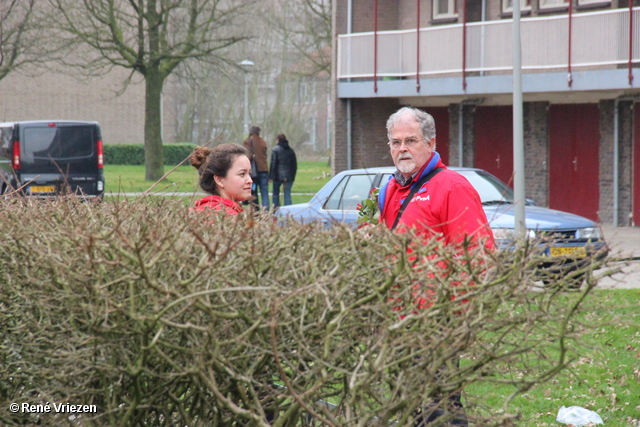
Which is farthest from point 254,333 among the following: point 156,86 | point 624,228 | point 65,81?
point 65,81

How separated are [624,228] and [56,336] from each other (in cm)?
1691

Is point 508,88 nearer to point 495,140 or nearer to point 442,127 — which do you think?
point 495,140

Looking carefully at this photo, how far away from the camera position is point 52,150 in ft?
68.5

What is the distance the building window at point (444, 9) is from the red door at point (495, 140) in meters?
2.68

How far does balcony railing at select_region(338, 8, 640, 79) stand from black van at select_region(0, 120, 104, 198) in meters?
6.57

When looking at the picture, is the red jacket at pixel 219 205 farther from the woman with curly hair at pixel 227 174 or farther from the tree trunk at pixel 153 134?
the tree trunk at pixel 153 134

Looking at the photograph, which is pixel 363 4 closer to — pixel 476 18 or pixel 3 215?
pixel 476 18

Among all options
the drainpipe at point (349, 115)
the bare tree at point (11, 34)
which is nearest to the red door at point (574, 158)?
the drainpipe at point (349, 115)

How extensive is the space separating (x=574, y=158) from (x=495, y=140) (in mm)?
2401

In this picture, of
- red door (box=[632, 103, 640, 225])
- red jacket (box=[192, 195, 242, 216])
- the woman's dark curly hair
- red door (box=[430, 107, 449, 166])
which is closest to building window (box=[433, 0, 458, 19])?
red door (box=[430, 107, 449, 166])

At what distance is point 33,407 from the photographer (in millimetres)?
3225

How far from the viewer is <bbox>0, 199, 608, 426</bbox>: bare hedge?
2713 millimetres

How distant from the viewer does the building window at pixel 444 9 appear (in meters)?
22.8

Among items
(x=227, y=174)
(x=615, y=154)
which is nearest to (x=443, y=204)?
(x=227, y=174)
